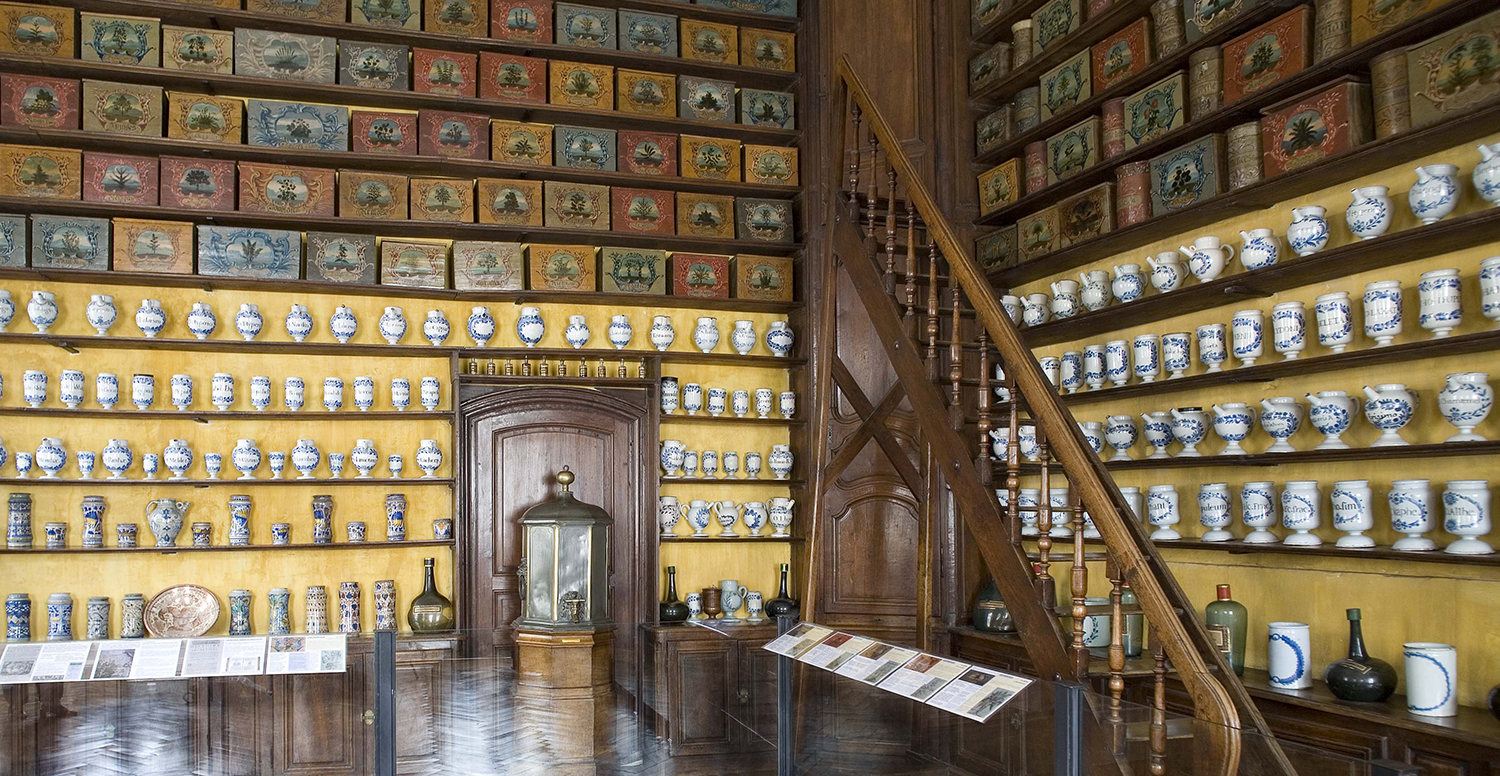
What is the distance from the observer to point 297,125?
5.05 m

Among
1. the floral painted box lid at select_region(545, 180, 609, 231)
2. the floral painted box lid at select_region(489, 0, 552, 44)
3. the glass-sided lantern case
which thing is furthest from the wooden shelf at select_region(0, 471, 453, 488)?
the floral painted box lid at select_region(489, 0, 552, 44)

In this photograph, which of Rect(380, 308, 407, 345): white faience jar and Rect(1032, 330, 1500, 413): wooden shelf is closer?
Rect(1032, 330, 1500, 413): wooden shelf

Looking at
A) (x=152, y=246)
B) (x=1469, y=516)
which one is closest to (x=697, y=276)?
(x=152, y=246)

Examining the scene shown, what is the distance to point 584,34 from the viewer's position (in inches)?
214

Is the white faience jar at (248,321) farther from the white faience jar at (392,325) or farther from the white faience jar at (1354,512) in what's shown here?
the white faience jar at (1354,512)

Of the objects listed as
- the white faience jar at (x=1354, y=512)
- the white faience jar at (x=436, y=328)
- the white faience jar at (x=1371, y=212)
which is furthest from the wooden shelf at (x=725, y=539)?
the white faience jar at (x=1371, y=212)

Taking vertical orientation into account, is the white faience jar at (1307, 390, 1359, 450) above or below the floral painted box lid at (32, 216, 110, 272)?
below

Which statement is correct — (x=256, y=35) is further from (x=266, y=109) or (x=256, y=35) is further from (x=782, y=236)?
(x=782, y=236)

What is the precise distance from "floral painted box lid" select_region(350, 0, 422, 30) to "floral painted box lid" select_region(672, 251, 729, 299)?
1.62 metres

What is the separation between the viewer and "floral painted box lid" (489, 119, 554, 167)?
209 inches

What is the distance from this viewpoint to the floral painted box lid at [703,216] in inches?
219

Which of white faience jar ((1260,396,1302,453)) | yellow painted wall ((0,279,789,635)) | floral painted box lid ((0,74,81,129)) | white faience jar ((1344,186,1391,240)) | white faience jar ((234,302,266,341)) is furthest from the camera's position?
white faience jar ((234,302,266,341))

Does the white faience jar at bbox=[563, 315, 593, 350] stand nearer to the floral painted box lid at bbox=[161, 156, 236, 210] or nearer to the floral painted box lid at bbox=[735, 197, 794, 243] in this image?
the floral painted box lid at bbox=[735, 197, 794, 243]

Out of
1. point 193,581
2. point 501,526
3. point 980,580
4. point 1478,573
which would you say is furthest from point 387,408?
point 1478,573
